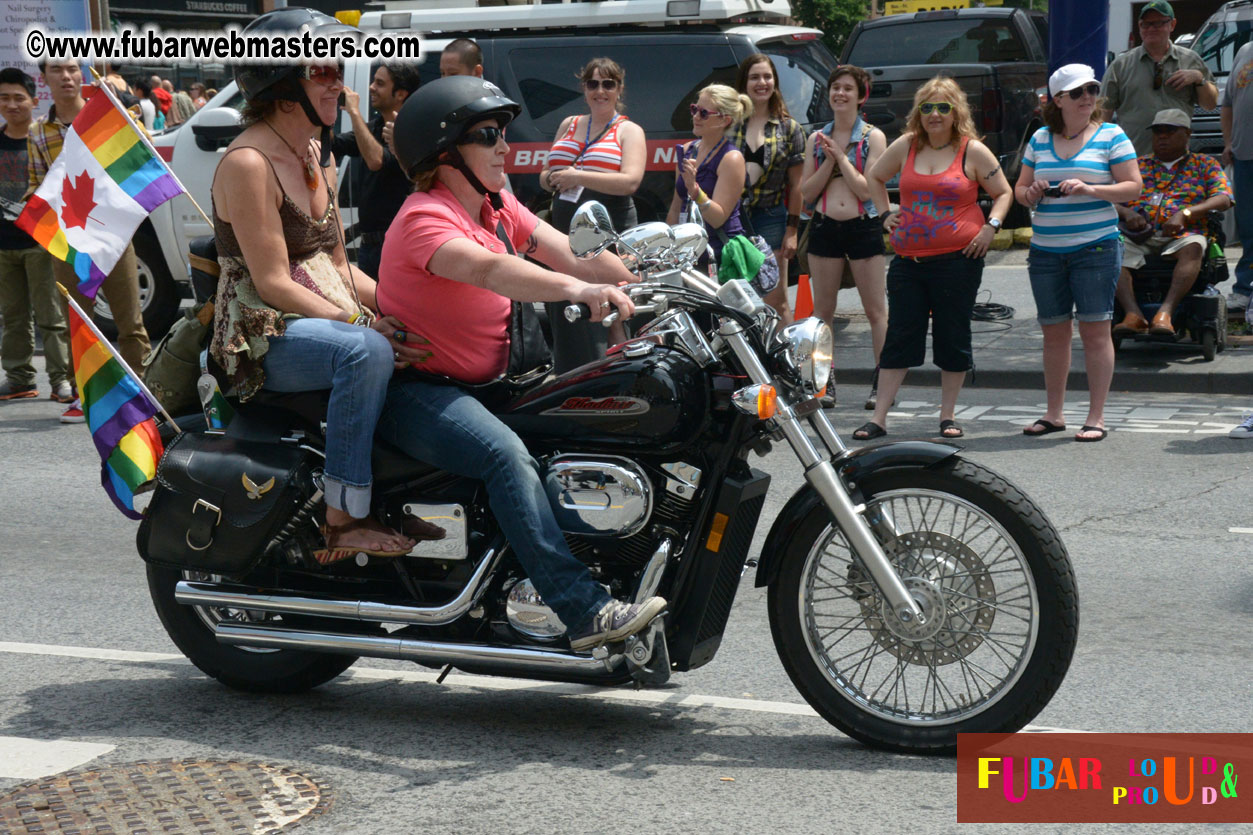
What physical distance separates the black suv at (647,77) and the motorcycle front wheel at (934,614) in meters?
7.52

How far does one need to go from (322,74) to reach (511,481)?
1404mm

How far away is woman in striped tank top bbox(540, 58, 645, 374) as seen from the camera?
28.9ft

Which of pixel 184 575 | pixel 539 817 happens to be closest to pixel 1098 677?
pixel 539 817

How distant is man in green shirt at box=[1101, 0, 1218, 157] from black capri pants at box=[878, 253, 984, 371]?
4.08 m

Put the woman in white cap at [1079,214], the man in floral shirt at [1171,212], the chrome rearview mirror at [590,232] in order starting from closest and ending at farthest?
1. the chrome rearview mirror at [590,232]
2. the woman in white cap at [1079,214]
3. the man in floral shirt at [1171,212]

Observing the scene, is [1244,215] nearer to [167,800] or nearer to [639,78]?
[639,78]

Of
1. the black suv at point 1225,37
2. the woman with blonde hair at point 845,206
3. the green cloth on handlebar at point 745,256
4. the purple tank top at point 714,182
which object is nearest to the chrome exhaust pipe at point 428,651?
the green cloth on handlebar at point 745,256

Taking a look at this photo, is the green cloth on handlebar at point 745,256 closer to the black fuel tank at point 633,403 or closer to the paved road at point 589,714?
the paved road at point 589,714

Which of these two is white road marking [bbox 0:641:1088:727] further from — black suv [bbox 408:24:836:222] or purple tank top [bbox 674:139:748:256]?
black suv [bbox 408:24:836:222]

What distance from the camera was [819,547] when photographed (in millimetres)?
4109

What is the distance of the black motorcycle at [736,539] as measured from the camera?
3.98 m

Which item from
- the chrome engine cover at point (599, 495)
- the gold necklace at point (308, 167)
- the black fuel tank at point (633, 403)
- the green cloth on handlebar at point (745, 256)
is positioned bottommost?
the chrome engine cover at point (599, 495)

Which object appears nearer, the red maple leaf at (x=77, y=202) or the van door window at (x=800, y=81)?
the red maple leaf at (x=77, y=202)

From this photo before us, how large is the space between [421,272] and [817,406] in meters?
1.16
